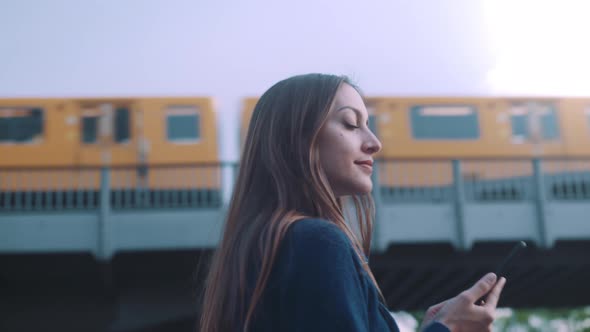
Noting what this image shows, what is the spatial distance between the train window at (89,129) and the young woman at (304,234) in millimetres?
14466

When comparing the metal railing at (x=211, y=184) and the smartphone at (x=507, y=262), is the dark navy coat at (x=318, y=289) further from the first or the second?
the metal railing at (x=211, y=184)

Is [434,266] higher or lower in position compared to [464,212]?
lower

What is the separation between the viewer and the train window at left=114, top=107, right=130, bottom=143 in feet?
51.5

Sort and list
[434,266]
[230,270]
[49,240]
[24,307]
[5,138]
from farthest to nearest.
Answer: [5,138] → [24,307] → [434,266] → [49,240] → [230,270]

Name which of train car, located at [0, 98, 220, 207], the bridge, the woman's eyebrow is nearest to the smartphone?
the woman's eyebrow

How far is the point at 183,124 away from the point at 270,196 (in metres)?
14.3

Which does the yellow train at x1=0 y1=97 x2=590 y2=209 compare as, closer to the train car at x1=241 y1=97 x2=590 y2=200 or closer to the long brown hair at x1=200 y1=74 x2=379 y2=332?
the train car at x1=241 y1=97 x2=590 y2=200

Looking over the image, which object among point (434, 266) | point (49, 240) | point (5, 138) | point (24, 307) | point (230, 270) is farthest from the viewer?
point (5, 138)

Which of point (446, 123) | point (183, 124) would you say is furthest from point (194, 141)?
point (446, 123)

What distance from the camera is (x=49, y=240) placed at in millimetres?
12445

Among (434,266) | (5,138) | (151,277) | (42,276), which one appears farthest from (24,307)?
(434,266)

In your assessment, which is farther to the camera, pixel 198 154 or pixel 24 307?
pixel 198 154

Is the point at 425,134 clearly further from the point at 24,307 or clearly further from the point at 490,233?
the point at 24,307

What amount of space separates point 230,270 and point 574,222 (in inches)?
496
